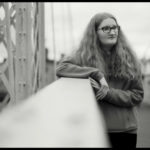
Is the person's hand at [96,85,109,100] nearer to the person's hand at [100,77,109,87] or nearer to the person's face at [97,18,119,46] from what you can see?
the person's hand at [100,77,109,87]

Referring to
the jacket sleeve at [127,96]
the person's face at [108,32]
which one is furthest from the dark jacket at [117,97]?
the person's face at [108,32]

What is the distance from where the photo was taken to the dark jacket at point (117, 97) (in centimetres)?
198

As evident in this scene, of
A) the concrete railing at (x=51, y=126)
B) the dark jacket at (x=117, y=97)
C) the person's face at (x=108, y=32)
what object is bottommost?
the dark jacket at (x=117, y=97)

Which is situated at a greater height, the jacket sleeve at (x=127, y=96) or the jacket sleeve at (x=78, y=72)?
the jacket sleeve at (x=78, y=72)

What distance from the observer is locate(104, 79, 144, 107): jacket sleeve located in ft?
6.58

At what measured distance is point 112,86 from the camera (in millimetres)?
2115

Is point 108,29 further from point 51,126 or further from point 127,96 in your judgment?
point 51,126

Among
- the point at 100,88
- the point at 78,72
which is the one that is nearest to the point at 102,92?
the point at 100,88

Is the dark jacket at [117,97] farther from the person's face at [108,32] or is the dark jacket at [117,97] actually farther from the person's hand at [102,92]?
the person's face at [108,32]

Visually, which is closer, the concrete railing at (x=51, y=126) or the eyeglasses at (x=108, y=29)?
the concrete railing at (x=51, y=126)

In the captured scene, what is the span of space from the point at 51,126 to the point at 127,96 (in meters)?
1.35

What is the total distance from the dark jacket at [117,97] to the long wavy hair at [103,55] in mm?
39

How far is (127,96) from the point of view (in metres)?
2.04

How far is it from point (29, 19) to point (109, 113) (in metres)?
3.16
